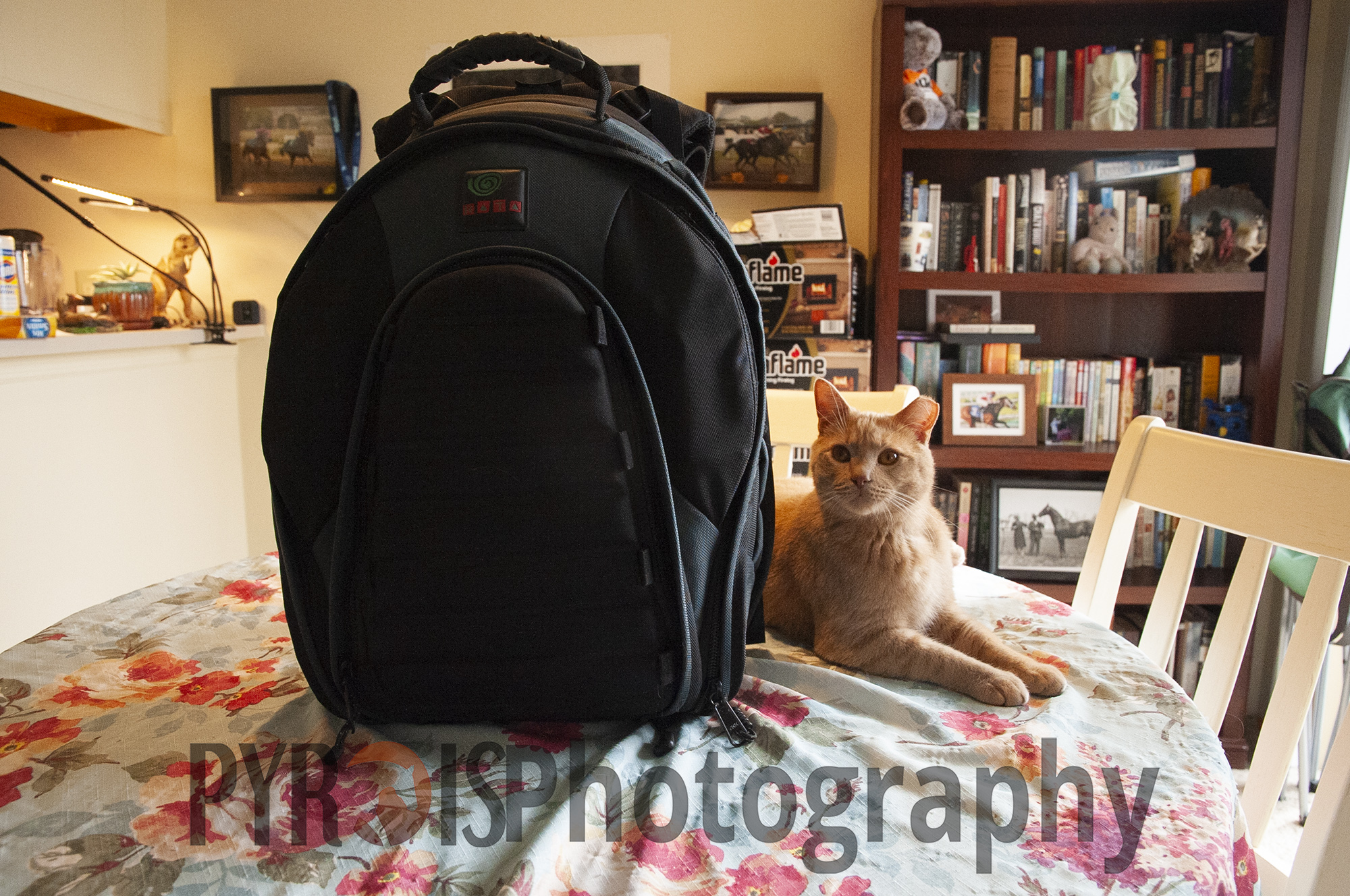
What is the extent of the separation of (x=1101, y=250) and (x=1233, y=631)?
1.32 metres

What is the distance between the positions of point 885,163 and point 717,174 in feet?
1.51

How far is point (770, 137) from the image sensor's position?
2010mm

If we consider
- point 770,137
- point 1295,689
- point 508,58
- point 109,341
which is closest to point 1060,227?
point 770,137

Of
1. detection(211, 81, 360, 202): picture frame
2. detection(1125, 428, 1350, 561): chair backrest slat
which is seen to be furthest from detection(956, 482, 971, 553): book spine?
detection(211, 81, 360, 202): picture frame

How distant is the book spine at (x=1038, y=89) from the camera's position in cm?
181

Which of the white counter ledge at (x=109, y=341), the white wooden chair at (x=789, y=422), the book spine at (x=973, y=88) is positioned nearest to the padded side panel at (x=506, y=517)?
the white wooden chair at (x=789, y=422)

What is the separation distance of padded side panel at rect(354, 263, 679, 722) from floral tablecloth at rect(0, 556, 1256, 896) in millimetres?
56

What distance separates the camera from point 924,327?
79.7 inches

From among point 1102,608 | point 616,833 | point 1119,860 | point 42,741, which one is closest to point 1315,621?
A: point 1102,608

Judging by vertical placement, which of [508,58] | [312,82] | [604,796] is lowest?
[604,796]

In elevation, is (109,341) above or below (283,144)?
below

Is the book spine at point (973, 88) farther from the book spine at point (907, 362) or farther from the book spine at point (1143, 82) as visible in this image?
the book spine at point (907, 362)

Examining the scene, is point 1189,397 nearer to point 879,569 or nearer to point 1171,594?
point 1171,594

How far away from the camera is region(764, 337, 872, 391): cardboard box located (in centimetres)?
183
